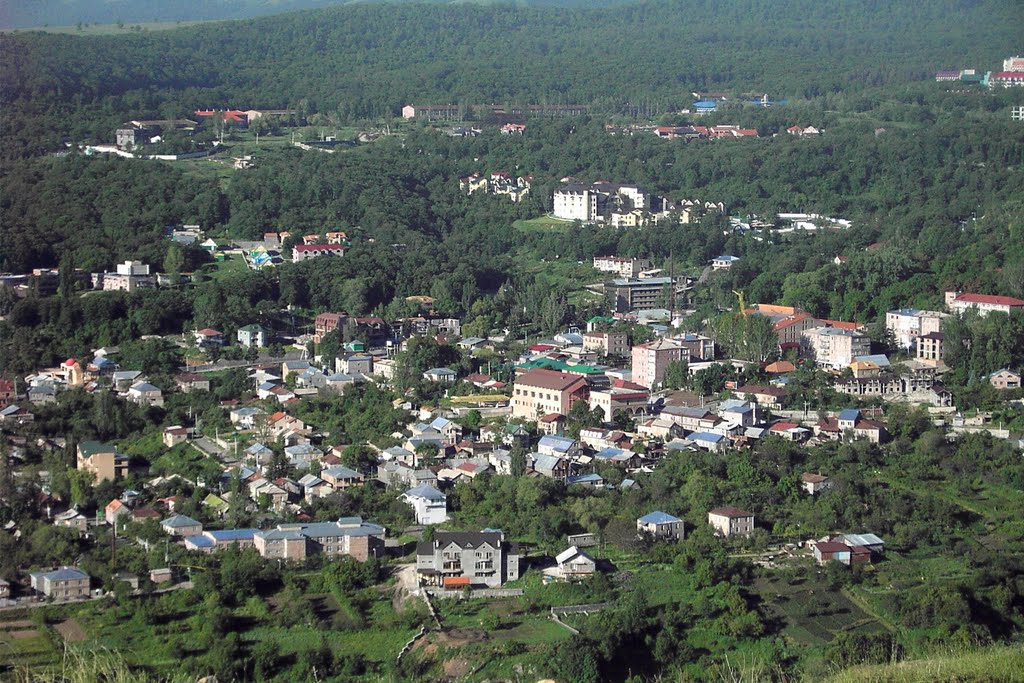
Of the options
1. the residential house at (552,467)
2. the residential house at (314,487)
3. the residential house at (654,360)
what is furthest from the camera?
the residential house at (654,360)

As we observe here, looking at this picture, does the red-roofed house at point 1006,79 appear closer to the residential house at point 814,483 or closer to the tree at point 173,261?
the tree at point 173,261

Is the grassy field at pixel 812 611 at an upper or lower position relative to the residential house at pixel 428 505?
lower

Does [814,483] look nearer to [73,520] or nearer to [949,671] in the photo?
[73,520]

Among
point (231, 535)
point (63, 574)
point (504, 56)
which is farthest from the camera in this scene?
point (504, 56)

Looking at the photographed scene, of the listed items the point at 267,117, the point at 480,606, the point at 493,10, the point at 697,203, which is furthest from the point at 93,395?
the point at 493,10

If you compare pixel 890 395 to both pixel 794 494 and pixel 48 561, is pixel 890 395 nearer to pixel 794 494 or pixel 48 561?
pixel 794 494

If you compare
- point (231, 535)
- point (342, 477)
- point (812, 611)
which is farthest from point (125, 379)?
point (812, 611)

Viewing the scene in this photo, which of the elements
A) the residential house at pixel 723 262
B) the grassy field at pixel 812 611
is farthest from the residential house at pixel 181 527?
the residential house at pixel 723 262
